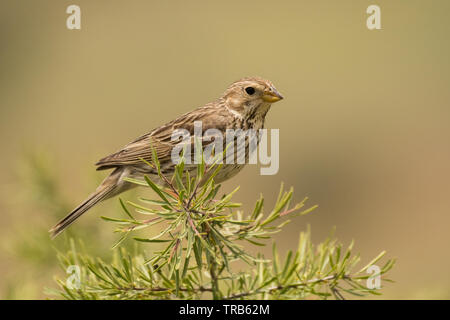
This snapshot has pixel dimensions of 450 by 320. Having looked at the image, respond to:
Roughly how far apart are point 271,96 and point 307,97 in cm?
694

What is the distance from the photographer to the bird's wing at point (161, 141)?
107 inches

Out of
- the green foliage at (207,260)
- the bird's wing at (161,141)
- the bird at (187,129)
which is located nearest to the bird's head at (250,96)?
the bird at (187,129)

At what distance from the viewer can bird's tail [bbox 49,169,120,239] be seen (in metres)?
2.37

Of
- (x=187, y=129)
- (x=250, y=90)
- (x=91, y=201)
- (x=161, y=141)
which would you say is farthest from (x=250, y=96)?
(x=91, y=201)

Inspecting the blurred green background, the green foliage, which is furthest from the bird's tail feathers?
the blurred green background

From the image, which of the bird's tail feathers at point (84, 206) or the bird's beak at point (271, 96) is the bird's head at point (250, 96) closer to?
the bird's beak at point (271, 96)

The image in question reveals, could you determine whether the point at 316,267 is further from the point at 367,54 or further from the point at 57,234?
the point at 367,54

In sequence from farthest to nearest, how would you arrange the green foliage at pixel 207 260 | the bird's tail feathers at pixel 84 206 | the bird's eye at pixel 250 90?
the bird's eye at pixel 250 90
the bird's tail feathers at pixel 84 206
the green foliage at pixel 207 260

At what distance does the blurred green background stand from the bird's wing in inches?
155

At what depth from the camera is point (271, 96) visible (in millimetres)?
2881

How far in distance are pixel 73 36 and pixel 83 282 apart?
33.7 ft

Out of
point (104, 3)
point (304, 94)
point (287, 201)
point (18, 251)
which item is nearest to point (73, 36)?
point (104, 3)

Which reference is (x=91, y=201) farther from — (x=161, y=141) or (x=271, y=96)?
(x=271, y=96)

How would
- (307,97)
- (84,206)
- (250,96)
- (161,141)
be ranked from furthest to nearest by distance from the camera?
(307,97) < (250,96) < (161,141) < (84,206)
